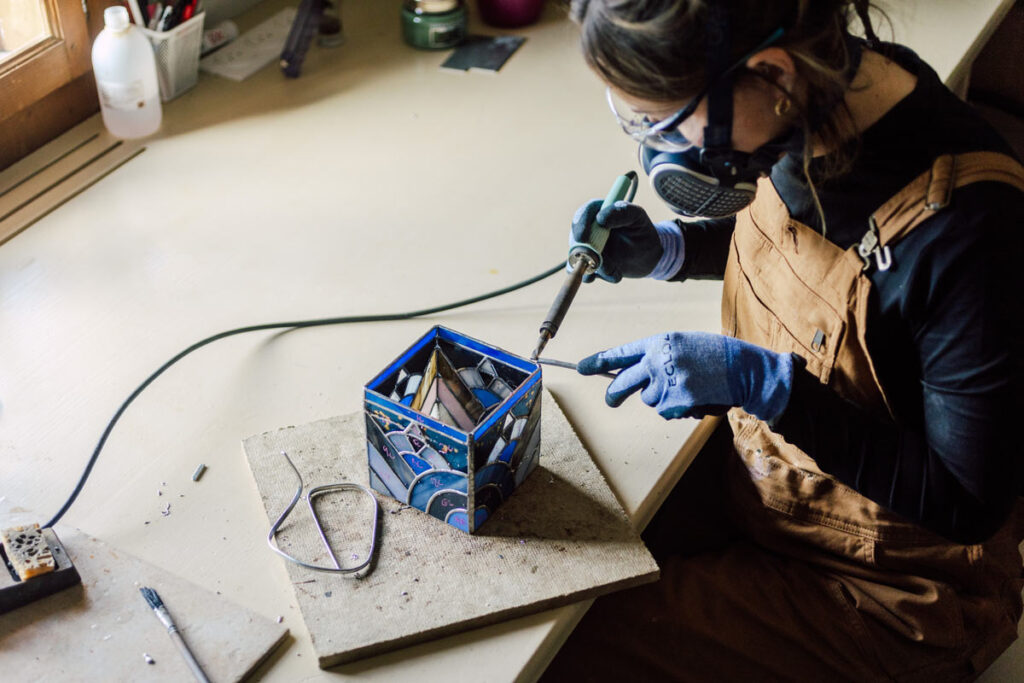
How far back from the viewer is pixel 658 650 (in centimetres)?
115

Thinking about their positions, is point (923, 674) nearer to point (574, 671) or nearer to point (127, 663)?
point (574, 671)

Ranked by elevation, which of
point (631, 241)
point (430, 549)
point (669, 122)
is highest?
point (669, 122)

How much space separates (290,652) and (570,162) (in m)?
0.96

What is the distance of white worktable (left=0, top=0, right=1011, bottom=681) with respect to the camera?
0.99 meters

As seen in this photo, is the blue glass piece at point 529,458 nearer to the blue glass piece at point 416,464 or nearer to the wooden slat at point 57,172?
the blue glass piece at point 416,464

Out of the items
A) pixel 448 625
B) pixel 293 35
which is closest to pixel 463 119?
pixel 293 35

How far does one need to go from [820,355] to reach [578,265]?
0.30 m

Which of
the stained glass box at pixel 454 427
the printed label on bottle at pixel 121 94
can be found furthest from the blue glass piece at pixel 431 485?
the printed label on bottle at pixel 121 94

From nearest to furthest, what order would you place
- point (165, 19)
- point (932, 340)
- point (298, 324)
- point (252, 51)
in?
point (932, 340) < point (298, 324) < point (165, 19) < point (252, 51)

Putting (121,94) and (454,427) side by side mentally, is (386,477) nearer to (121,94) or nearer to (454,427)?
(454,427)

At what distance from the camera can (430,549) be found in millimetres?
961

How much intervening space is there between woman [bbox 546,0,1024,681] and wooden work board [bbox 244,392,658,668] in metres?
0.14

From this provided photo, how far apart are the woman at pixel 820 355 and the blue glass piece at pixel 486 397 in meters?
0.13

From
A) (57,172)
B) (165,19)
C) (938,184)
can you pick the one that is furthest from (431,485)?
(165,19)
